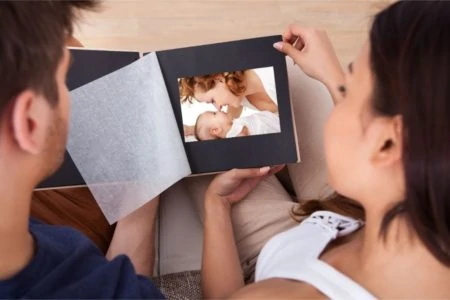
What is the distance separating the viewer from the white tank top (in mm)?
649

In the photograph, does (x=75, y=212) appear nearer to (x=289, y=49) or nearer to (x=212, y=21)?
(x=289, y=49)

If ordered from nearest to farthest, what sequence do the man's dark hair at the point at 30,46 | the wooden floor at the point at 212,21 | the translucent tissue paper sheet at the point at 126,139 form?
the man's dark hair at the point at 30,46 < the translucent tissue paper sheet at the point at 126,139 < the wooden floor at the point at 212,21

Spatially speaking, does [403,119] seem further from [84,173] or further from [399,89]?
[84,173]

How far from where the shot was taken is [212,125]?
0.90 meters

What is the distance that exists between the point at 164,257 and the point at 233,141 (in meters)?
0.26

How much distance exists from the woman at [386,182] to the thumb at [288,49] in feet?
0.82

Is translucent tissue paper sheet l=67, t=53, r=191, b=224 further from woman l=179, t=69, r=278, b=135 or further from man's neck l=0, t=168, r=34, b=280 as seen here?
man's neck l=0, t=168, r=34, b=280

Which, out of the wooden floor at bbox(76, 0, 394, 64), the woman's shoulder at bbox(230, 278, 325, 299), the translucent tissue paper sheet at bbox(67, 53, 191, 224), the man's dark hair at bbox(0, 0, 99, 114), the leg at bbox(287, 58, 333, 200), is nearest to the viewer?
the man's dark hair at bbox(0, 0, 99, 114)

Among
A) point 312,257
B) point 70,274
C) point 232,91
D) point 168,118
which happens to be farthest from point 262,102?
point 70,274

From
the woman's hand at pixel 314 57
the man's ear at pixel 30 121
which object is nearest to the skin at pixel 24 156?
the man's ear at pixel 30 121

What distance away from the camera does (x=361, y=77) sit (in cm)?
63

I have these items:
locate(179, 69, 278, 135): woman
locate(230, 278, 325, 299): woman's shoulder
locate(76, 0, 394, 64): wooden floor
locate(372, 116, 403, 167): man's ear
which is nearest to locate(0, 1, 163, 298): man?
locate(230, 278, 325, 299): woman's shoulder

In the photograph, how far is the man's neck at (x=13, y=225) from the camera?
58cm

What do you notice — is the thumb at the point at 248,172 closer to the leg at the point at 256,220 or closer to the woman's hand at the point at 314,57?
the leg at the point at 256,220
